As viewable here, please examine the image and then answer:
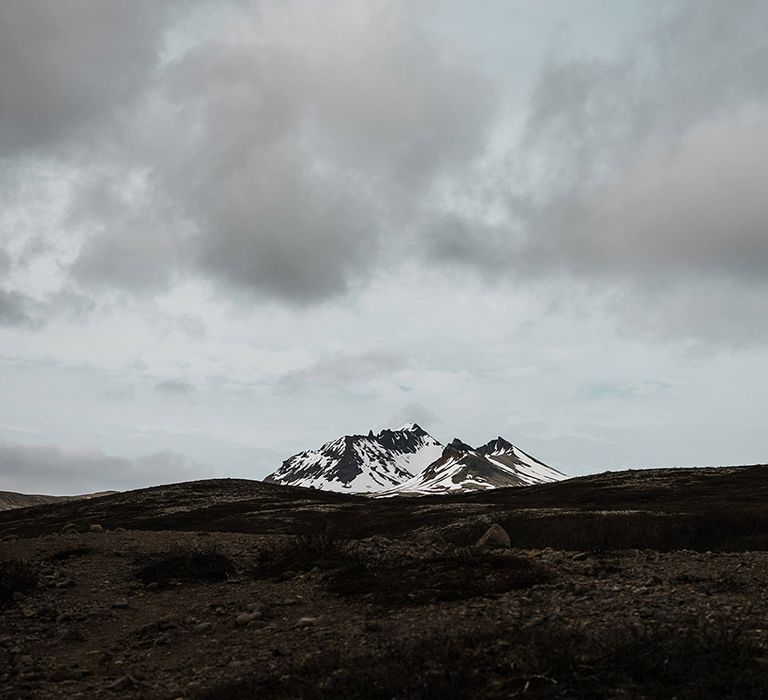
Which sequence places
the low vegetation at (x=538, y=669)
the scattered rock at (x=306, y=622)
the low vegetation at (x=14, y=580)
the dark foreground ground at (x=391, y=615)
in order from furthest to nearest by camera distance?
the low vegetation at (x=14, y=580) < the scattered rock at (x=306, y=622) < the dark foreground ground at (x=391, y=615) < the low vegetation at (x=538, y=669)

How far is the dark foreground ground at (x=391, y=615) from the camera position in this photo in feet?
39.8

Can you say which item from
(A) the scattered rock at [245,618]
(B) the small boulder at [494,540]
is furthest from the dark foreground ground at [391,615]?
(B) the small boulder at [494,540]

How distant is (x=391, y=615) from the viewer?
17.9 metres

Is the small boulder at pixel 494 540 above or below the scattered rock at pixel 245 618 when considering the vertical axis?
above

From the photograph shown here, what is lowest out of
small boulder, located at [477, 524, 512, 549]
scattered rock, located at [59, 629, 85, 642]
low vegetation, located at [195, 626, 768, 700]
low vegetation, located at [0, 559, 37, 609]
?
scattered rock, located at [59, 629, 85, 642]

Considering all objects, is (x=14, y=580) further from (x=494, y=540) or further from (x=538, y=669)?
(x=538, y=669)

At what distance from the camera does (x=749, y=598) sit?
17.0 meters

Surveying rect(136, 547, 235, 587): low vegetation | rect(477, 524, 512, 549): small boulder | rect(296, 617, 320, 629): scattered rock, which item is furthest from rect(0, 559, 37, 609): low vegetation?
rect(477, 524, 512, 549): small boulder

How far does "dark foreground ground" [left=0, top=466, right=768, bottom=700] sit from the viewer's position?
1214 centimetres

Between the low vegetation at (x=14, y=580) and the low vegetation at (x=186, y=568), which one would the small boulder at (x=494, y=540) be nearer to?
the low vegetation at (x=186, y=568)

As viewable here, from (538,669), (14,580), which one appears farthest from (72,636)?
(538,669)

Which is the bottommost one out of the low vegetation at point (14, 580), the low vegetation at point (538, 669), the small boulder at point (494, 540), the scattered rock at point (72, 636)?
the scattered rock at point (72, 636)

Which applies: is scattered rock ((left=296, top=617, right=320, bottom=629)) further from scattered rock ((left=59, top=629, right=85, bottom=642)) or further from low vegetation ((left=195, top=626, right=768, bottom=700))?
scattered rock ((left=59, top=629, right=85, bottom=642))

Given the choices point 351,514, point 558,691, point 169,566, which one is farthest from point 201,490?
point 558,691
